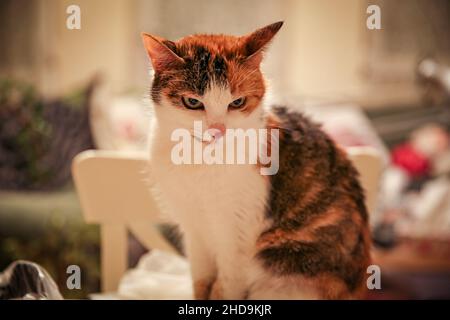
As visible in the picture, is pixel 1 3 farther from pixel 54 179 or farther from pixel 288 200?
pixel 288 200

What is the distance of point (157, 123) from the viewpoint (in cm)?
73

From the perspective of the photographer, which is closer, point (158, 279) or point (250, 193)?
point (250, 193)

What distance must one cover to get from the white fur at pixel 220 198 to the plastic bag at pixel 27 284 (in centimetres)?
22

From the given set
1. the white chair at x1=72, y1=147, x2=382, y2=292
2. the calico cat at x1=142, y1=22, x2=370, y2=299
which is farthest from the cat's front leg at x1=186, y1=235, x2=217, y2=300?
the white chair at x1=72, y1=147, x2=382, y2=292

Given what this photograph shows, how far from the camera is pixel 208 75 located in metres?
0.66

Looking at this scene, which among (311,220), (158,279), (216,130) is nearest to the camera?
(216,130)

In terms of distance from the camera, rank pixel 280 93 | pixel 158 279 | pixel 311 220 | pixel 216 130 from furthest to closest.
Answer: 1. pixel 280 93
2. pixel 158 279
3. pixel 311 220
4. pixel 216 130

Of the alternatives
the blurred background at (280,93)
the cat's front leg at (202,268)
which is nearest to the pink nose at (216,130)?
the cat's front leg at (202,268)

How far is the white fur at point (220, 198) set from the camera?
0.68 m

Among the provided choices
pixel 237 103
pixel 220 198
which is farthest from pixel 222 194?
pixel 237 103

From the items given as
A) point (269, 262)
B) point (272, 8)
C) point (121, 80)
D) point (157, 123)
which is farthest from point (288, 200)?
point (121, 80)

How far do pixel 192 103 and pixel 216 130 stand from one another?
55 millimetres

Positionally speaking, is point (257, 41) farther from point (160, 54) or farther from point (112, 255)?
point (112, 255)
